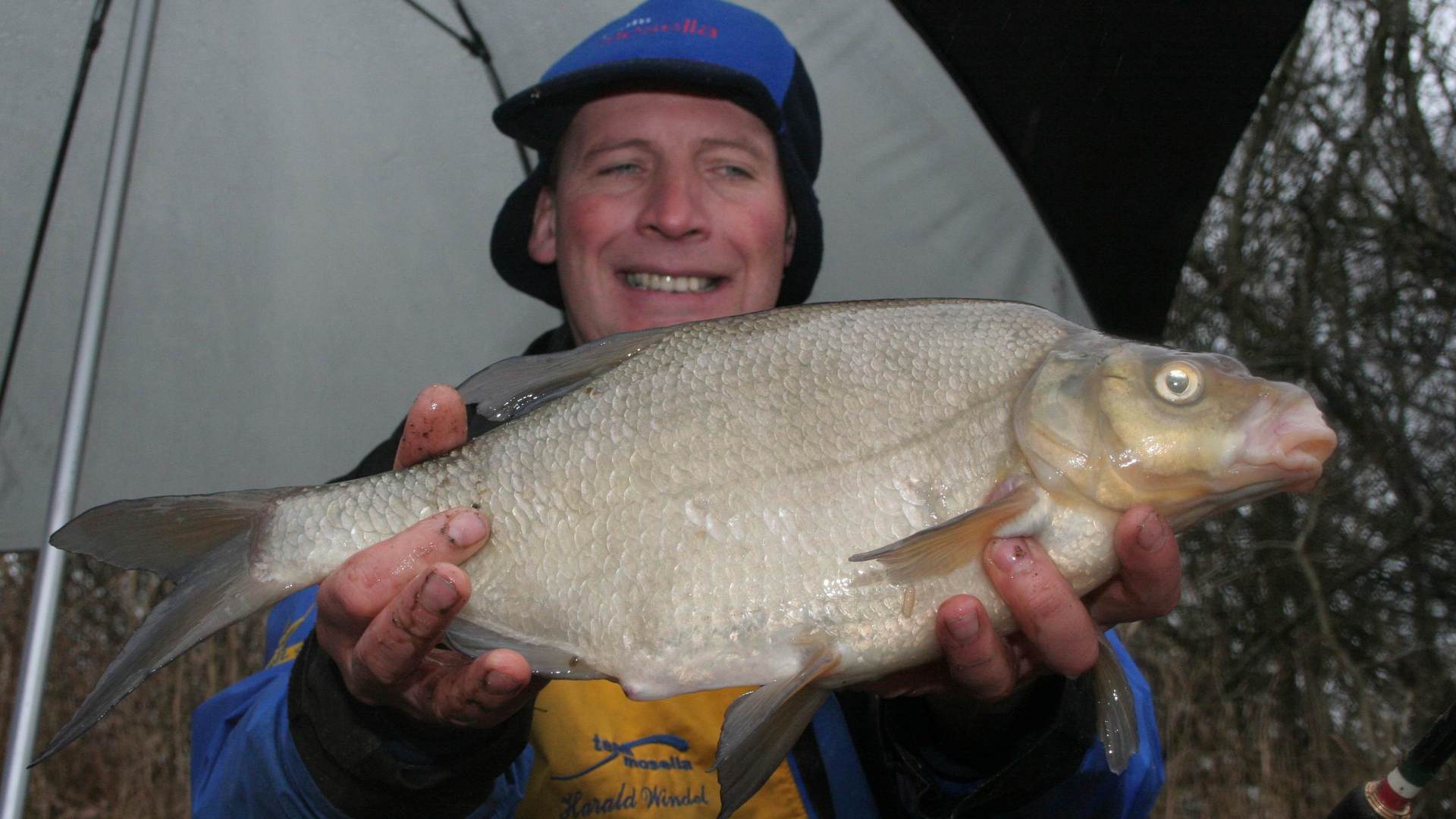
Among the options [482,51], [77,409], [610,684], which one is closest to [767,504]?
[610,684]

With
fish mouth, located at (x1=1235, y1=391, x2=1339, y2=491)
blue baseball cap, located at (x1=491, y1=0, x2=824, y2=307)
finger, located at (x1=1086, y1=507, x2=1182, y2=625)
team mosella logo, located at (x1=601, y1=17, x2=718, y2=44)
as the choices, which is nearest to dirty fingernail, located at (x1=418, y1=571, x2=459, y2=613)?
finger, located at (x1=1086, y1=507, x2=1182, y2=625)

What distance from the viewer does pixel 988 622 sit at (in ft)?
4.22

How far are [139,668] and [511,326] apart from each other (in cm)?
207

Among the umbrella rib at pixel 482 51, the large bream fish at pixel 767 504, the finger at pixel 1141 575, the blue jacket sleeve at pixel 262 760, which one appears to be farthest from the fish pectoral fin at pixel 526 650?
the umbrella rib at pixel 482 51

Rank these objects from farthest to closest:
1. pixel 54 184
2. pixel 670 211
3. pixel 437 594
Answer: pixel 54 184, pixel 670 211, pixel 437 594

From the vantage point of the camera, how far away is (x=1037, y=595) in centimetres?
127

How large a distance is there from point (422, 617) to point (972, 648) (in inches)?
24.7

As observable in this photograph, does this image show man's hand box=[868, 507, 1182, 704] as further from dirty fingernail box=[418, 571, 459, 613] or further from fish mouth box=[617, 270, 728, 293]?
fish mouth box=[617, 270, 728, 293]

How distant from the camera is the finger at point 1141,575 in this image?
4.17 ft

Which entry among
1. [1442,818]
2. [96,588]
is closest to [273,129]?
[96,588]

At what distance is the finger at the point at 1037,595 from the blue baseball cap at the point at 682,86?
1368mm

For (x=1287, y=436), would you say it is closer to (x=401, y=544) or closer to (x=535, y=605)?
(x=535, y=605)

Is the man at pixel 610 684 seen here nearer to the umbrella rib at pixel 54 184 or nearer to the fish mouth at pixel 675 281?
the fish mouth at pixel 675 281

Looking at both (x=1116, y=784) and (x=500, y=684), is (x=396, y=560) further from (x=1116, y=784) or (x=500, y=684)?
(x=1116, y=784)
